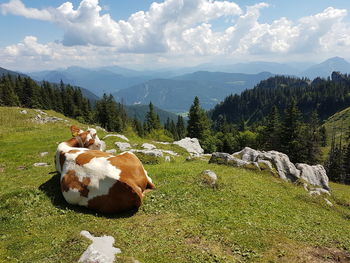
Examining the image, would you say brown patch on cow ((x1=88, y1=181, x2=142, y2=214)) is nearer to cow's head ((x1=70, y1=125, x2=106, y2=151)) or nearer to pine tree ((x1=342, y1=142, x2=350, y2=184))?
cow's head ((x1=70, y1=125, x2=106, y2=151))

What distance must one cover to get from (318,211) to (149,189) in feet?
34.8

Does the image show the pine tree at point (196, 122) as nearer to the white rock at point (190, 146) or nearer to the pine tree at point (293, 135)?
the pine tree at point (293, 135)

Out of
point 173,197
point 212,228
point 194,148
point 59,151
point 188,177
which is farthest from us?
point 194,148

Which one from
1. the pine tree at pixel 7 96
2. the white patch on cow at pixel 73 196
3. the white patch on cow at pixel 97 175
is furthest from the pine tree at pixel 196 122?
the pine tree at pixel 7 96

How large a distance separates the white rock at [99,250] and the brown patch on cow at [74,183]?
287cm

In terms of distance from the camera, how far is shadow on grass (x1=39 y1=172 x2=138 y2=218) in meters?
12.0

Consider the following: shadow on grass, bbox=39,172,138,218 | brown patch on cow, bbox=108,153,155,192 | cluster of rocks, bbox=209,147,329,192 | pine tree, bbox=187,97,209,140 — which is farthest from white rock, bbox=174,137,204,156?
pine tree, bbox=187,97,209,140

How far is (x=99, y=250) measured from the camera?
812cm

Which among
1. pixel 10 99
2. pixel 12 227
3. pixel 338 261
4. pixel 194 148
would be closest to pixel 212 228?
pixel 338 261

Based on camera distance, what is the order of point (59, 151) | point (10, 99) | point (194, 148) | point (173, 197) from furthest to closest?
point (10, 99), point (194, 148), point (59, 151), point (173, 197)

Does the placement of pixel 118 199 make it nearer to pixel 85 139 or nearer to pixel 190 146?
pixel 85 139

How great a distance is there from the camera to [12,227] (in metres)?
11.0

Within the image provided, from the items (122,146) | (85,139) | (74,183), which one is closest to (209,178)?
(74,183)

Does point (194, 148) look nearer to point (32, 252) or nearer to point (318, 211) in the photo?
point (318, 211)
